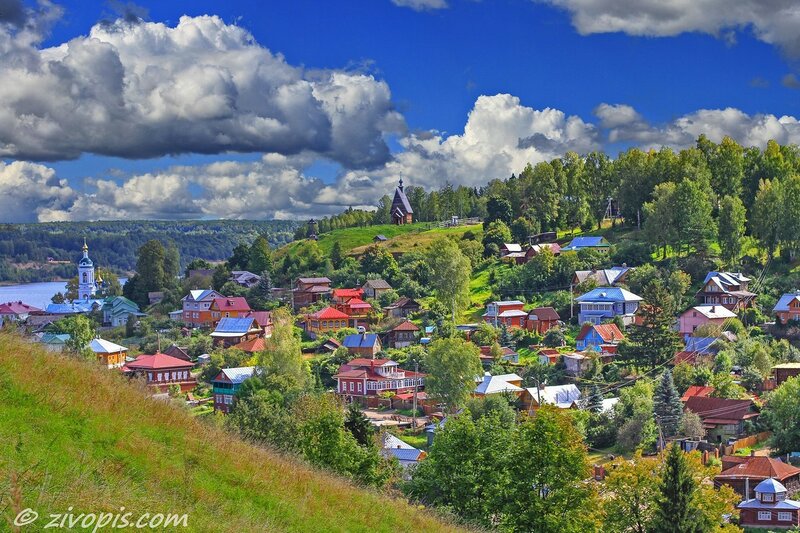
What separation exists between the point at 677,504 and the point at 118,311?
67.7 metres

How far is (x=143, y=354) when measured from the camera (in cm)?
6469

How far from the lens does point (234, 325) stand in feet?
224

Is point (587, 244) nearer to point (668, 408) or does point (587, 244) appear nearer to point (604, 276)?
point (604, 276)

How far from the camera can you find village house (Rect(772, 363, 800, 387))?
46125mm

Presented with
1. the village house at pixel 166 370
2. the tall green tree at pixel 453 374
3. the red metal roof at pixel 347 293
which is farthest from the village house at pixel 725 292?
the village house at pixel 166 370

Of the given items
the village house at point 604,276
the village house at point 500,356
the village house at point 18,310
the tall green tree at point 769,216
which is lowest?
the village house at point 500,356

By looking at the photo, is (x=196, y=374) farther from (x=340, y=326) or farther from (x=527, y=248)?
(x=527, y=248)

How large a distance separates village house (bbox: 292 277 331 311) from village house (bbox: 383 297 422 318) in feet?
24.4

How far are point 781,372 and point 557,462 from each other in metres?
29.9

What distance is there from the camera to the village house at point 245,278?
83.0 m

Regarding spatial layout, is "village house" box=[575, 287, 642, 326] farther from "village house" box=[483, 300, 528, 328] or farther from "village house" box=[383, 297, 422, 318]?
"village house" box=[383, 297, 422, 318]

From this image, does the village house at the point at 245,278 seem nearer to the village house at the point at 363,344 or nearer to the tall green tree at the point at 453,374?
the village house at the point at 363,344

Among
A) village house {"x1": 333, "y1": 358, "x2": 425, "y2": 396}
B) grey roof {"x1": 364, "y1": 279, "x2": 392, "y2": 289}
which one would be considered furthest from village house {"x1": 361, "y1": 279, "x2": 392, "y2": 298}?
village house {"x1": 333, "y1": 358, "x2": 425, "y2": 396}

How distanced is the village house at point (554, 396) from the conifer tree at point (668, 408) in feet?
16.3
